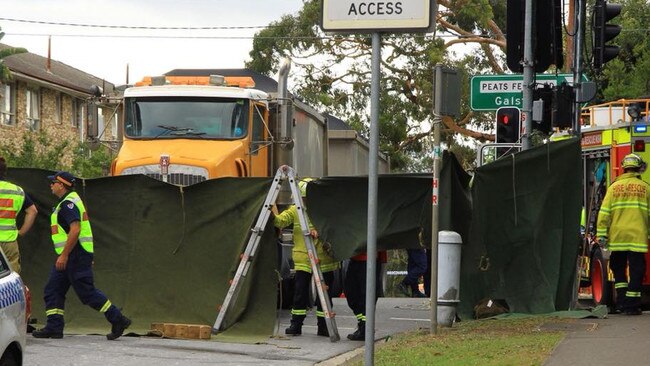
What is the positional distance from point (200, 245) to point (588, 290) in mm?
7172

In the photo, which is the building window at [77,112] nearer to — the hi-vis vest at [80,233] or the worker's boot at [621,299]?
the worker's boot at [621,299]

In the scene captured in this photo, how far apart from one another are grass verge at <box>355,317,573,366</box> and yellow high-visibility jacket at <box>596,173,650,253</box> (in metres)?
1.65

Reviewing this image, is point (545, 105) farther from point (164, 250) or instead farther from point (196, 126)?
point (164, 250)

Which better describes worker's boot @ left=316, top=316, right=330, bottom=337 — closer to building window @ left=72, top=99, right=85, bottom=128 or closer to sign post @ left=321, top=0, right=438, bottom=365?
sign post @ left=321, top=0, right=438, bottom=365

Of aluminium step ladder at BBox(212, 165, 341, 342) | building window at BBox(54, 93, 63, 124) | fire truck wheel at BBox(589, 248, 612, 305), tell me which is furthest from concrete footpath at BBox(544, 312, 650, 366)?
building window at BBox(54, 93, 63, 124)

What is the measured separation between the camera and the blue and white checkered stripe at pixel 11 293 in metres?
7.92

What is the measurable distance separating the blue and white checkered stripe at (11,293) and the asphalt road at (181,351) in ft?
10.6

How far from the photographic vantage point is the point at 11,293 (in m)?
8.14

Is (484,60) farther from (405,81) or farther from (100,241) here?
(100,241)

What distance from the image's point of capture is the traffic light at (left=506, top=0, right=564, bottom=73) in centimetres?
1681

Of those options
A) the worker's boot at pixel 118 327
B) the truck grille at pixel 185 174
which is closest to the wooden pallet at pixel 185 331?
the worker's boot at pixel 118 327

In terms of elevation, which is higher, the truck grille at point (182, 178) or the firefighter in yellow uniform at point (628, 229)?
the truck grille at point (182, 178)

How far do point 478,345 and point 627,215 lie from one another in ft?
13.6

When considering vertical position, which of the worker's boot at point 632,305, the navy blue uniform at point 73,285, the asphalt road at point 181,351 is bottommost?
the asphalt road at point 181,351
